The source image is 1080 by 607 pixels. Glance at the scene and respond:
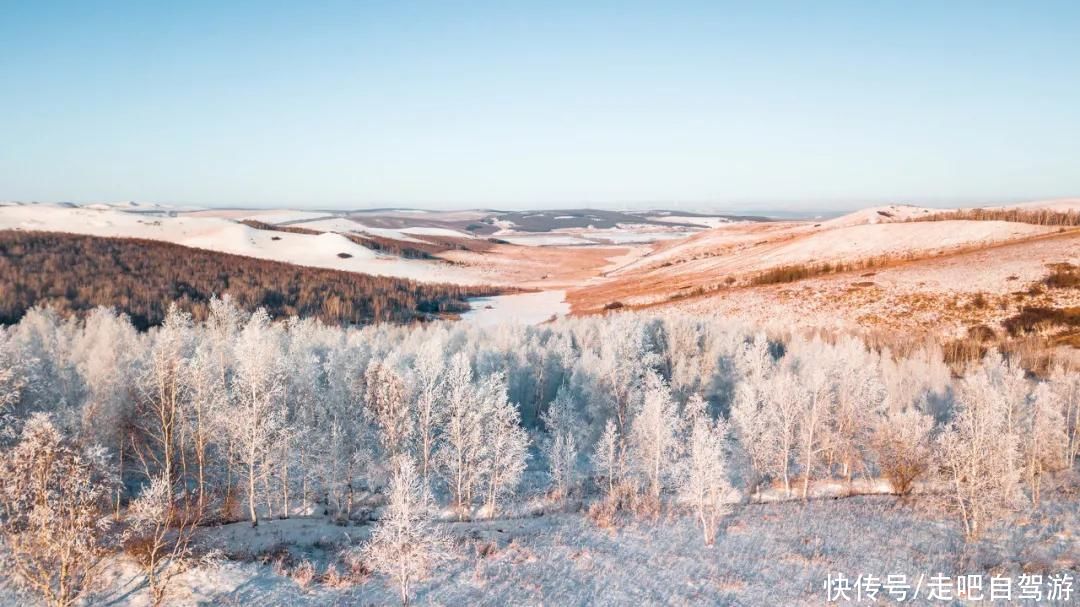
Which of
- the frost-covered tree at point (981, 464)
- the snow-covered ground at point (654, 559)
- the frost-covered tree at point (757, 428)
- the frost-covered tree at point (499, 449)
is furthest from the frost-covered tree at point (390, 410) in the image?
the frost-covered tree at point (981, 464)

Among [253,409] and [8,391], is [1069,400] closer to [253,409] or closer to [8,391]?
[253,409]

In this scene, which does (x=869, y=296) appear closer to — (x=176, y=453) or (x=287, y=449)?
(x=287, y=449)

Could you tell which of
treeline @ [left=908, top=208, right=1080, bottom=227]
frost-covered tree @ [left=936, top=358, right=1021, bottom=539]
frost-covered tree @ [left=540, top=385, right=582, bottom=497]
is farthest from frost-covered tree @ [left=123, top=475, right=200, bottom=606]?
treeline @ [left=908, top=208, right=1080, bottom=227]

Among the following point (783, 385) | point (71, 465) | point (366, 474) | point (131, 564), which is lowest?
point (366, 474)

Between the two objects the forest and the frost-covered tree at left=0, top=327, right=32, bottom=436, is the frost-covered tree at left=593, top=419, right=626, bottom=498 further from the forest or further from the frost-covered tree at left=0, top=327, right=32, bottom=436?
the frost-covered tree at left=0, top=327, right=32, bottom=436

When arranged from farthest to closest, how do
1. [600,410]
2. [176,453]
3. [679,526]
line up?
[600,410] → [176,453] → [679,526]

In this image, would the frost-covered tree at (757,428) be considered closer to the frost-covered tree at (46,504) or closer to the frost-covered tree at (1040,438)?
the frost-covered tree at (1040,438)

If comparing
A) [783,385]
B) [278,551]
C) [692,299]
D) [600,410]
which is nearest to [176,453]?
[278,551]

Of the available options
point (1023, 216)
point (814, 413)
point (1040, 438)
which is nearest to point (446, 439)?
point (814, 413)
